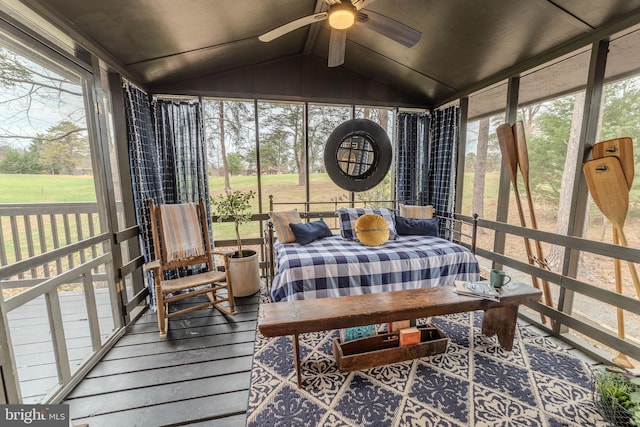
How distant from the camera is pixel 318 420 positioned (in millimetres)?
1494

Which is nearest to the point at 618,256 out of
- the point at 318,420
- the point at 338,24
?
the point at 318,420

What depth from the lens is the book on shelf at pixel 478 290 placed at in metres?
1.92

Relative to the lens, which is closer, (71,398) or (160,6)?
(71,398)

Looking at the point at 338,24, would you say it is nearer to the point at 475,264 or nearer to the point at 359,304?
the point at 359,304

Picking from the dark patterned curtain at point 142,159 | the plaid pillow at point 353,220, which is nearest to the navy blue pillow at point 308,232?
the plaid pillow at point 353,220

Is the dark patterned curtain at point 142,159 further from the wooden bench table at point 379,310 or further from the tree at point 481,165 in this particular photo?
the tree at point 481,165

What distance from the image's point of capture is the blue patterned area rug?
151 cm

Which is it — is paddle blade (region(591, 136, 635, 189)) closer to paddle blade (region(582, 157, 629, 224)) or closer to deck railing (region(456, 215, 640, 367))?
paddle blade (region(582, 157, 629, 224))

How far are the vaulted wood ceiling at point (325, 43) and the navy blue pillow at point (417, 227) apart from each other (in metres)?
1.64

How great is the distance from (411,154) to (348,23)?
8.26ft

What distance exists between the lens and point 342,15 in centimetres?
156

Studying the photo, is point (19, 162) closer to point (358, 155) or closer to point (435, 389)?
point (435, 389)

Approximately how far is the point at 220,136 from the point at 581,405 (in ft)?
16.0

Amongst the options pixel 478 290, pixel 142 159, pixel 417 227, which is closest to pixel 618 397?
Result: pixel 478 290
